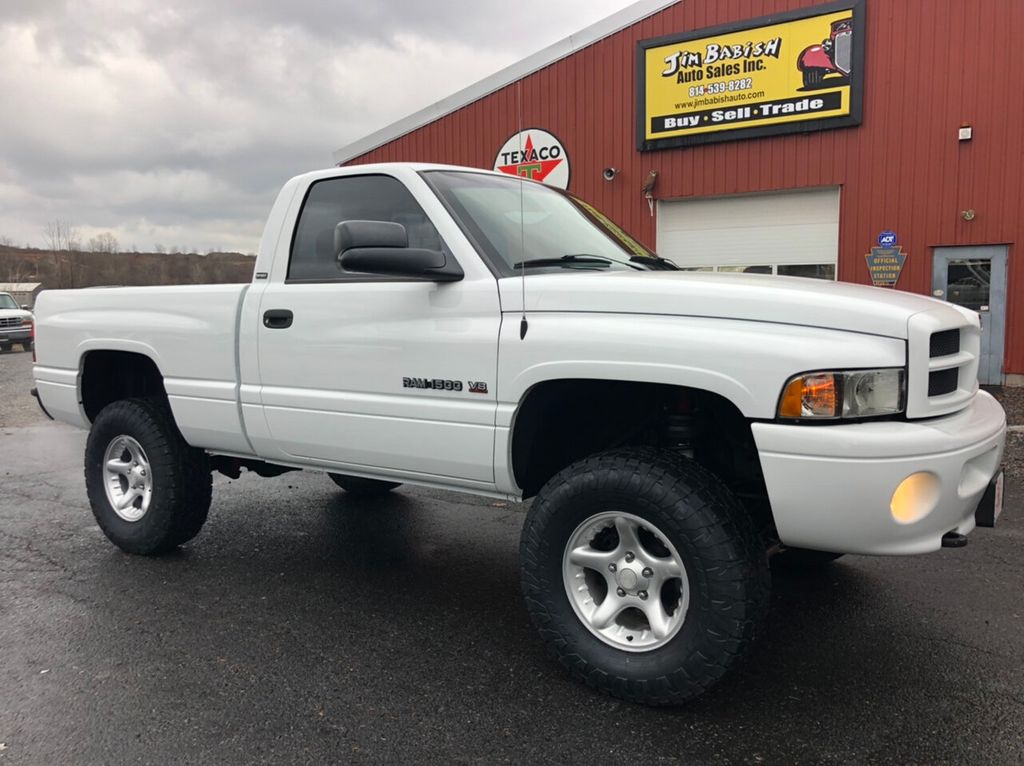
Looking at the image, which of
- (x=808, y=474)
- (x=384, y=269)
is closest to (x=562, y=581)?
(x=808, y=474)

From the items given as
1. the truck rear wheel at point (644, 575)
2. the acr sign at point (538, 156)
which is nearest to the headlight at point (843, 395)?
the truck rear wheel at point (644, 575)

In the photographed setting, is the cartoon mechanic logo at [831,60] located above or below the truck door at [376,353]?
above

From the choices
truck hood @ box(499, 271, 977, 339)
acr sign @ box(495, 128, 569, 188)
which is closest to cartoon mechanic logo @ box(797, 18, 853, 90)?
acr sign @ box(495, 128, 569, 188)

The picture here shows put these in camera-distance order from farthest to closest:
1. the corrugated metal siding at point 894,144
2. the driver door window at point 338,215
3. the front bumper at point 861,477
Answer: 1. the corrugated metal siding at point 894,144
2. the driver door window at point 338,215
3. the front bumper at point 861,477

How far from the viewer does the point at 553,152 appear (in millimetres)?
14312

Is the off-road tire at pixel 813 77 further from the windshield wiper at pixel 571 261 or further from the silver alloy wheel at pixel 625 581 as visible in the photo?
the silver alloy wheel at pixel 625 581

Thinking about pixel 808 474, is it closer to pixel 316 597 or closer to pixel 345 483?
pixel 316 597

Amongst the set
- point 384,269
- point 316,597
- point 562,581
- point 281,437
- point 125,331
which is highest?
point 384,269

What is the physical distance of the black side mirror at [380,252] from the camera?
306 centimetres

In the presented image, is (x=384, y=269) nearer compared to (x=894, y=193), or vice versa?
(x=384, y=269)

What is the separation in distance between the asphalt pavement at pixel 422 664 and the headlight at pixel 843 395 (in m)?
0.29

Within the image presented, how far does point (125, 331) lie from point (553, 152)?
1096 cm

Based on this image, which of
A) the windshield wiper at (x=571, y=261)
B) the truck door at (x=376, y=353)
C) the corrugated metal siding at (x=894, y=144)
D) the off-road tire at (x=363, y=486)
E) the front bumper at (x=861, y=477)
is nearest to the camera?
the front bumper at (x=861, y=477)

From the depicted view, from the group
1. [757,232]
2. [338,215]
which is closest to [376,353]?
[338,215]
